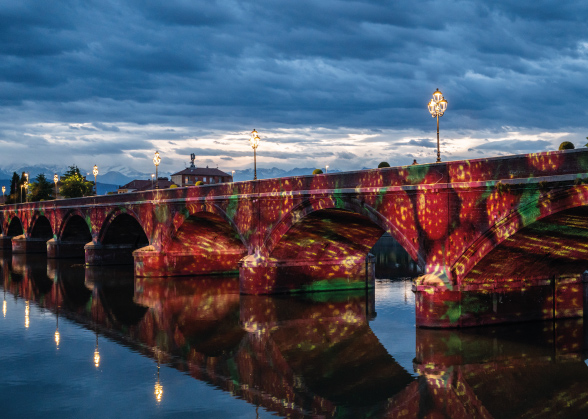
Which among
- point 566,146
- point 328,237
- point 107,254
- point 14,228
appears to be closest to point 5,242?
point 14,228

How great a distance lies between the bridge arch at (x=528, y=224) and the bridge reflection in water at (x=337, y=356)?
8.52 ft

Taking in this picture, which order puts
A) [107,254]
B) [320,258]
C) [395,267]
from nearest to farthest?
[320,258] → [395,267] → [107,254]

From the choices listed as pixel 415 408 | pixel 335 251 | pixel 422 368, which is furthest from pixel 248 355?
pixel 335 251

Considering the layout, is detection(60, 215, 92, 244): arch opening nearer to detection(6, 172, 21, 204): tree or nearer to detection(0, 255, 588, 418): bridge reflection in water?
detection(0, 255, 588, 418): bridge reflection in water

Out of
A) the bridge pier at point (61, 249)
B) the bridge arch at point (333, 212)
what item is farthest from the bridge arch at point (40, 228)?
the bridge arch at point (333, 212)

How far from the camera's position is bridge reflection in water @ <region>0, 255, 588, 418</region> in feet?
51.5

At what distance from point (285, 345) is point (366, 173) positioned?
7.72 m

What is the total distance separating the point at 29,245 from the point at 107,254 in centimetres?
2310

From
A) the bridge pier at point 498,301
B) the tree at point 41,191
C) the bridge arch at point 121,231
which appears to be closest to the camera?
the bridge pier at point 498,301

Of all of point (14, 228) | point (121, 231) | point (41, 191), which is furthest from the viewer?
point (41, 191)

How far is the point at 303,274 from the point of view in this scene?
3297 centimetres

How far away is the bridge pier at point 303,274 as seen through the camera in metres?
32.0

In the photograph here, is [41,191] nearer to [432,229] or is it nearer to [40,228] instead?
[40,228]

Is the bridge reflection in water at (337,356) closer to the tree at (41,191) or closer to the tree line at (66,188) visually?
the tree line at (66,188)
